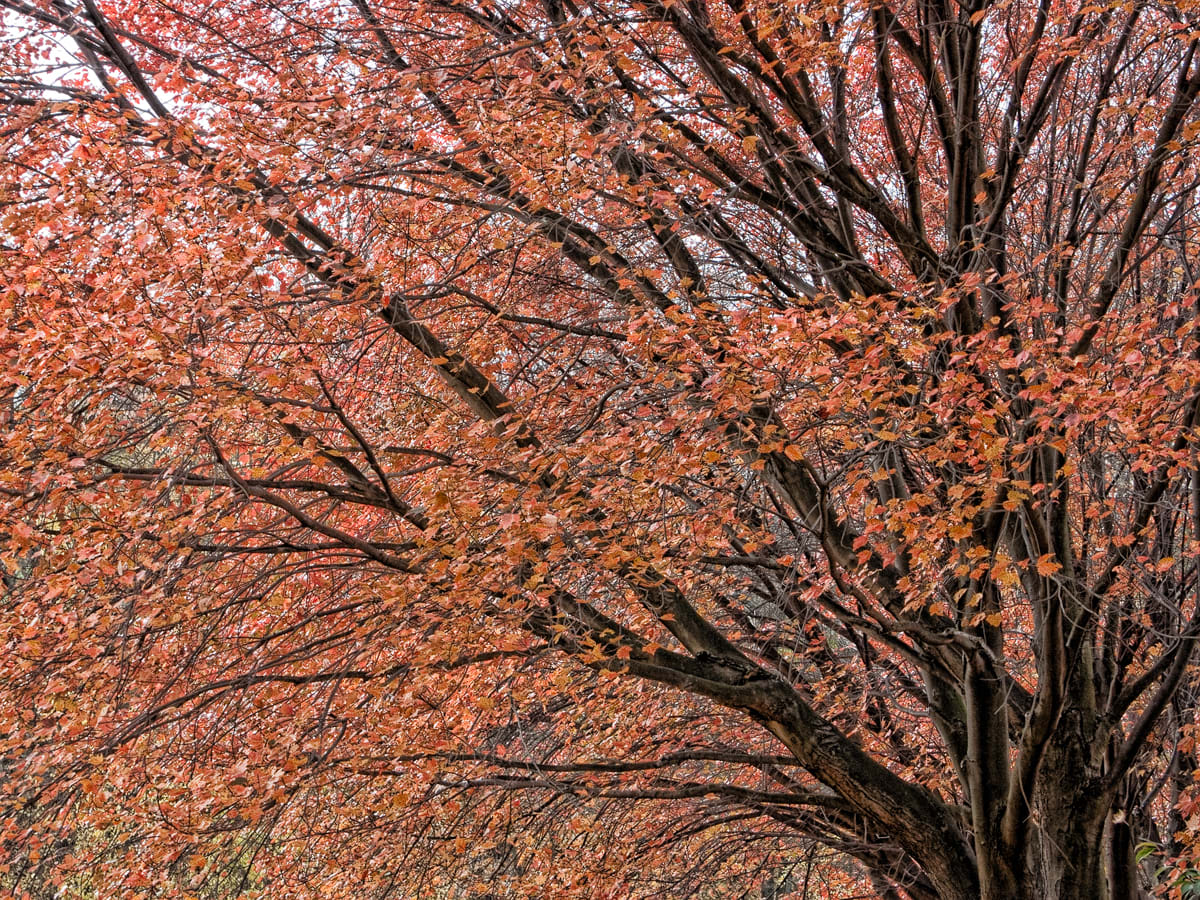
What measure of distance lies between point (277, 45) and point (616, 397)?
3.04 m

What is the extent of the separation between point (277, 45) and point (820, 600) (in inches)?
197

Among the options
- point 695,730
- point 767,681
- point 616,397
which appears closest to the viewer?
point 767,681

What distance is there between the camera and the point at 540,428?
613 centimetres

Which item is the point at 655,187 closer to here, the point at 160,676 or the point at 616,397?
the point at 616,397

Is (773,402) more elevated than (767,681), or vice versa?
(773,402)

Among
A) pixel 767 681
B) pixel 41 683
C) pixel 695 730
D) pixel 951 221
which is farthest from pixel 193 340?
pixel 695 730

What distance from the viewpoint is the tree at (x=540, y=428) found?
4.57 m

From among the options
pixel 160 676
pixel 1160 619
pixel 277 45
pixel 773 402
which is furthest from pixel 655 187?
pixel 1160 619

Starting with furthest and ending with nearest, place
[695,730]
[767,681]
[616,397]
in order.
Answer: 1. [695,730]
2. [616,397]
3. [767,681]

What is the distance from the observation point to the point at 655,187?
5.33 metres

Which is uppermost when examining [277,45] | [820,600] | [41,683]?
[277,45]

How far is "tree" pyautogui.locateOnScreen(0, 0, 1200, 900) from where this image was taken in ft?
15.0

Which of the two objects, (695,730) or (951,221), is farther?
(695,730)

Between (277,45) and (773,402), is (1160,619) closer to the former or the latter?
(773,402)
